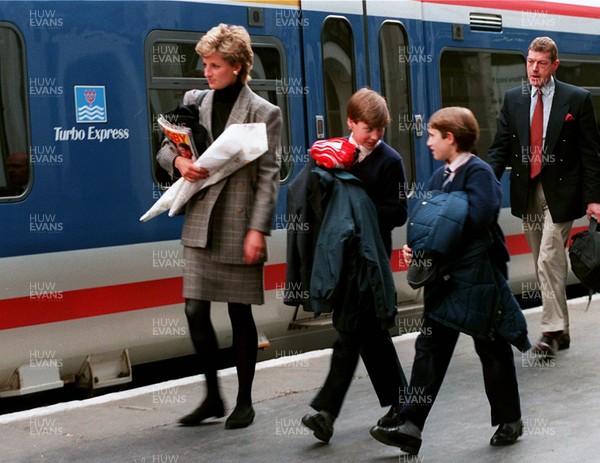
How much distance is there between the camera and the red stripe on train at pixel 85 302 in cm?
645

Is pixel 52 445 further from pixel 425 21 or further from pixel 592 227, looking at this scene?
pixel 425 21

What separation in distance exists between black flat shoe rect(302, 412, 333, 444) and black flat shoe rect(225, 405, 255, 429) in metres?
0.48

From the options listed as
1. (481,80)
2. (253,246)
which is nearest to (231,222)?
(253,246)

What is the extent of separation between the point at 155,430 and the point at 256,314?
93.1 inches

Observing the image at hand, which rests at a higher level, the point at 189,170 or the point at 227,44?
the point at 227,44

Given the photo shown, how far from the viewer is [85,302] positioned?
678cm

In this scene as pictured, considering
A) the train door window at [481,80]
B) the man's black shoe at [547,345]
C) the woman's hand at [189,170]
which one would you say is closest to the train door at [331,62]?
the train door window at [481,80]

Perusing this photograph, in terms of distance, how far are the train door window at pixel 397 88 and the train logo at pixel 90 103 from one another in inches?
104

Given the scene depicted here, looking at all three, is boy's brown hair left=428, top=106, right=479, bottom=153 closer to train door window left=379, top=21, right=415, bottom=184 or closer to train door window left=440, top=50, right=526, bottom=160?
train door window left=379, top=21, right=415, bottom=184

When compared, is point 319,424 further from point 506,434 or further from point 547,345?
point 547,345

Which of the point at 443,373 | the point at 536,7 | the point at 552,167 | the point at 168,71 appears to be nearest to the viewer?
the point at 443,373

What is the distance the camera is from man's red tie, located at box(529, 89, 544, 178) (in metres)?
7.03

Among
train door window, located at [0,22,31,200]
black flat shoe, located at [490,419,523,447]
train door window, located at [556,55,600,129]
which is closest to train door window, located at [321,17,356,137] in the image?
train door window, located at [0,22,31,200]

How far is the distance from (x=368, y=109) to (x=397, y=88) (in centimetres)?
390
